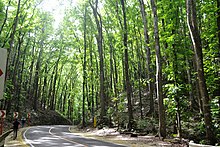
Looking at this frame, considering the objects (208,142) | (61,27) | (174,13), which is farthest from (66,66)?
(208,142)

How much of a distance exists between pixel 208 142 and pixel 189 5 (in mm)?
7159

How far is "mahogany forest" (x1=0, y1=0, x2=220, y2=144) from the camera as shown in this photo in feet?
50.2

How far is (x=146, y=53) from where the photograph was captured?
2384 centimetres

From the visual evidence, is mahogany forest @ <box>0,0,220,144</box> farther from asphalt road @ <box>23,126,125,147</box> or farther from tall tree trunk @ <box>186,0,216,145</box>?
asphalt road @ <box>23,126,125,147</box>

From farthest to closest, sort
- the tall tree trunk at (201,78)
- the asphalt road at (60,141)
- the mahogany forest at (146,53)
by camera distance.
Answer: the mahogany forest at (146,53) < the asphalt road at (60,141) < the tall tree trunk at (201,78)

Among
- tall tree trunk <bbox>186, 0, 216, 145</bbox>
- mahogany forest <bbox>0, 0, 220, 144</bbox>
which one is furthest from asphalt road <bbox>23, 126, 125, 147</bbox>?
tall tree trunk <bbox>186, 0, 216, 145</bbox>

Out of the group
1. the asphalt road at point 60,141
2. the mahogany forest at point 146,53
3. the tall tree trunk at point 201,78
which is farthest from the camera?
the mahogany forest at point 146,53

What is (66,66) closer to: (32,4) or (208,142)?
(32,4)

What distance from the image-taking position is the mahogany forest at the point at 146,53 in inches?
602

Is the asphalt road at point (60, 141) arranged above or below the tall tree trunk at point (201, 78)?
below

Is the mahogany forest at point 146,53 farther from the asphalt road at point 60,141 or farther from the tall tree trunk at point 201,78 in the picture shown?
the asphalt road at point 60,141

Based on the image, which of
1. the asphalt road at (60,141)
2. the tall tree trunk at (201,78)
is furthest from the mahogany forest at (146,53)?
the asphalt road at (60,141)

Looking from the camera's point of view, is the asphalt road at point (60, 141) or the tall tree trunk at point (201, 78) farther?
the asphalt road at point (60, 141)

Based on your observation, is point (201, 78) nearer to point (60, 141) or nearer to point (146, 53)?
point (60, 141)
